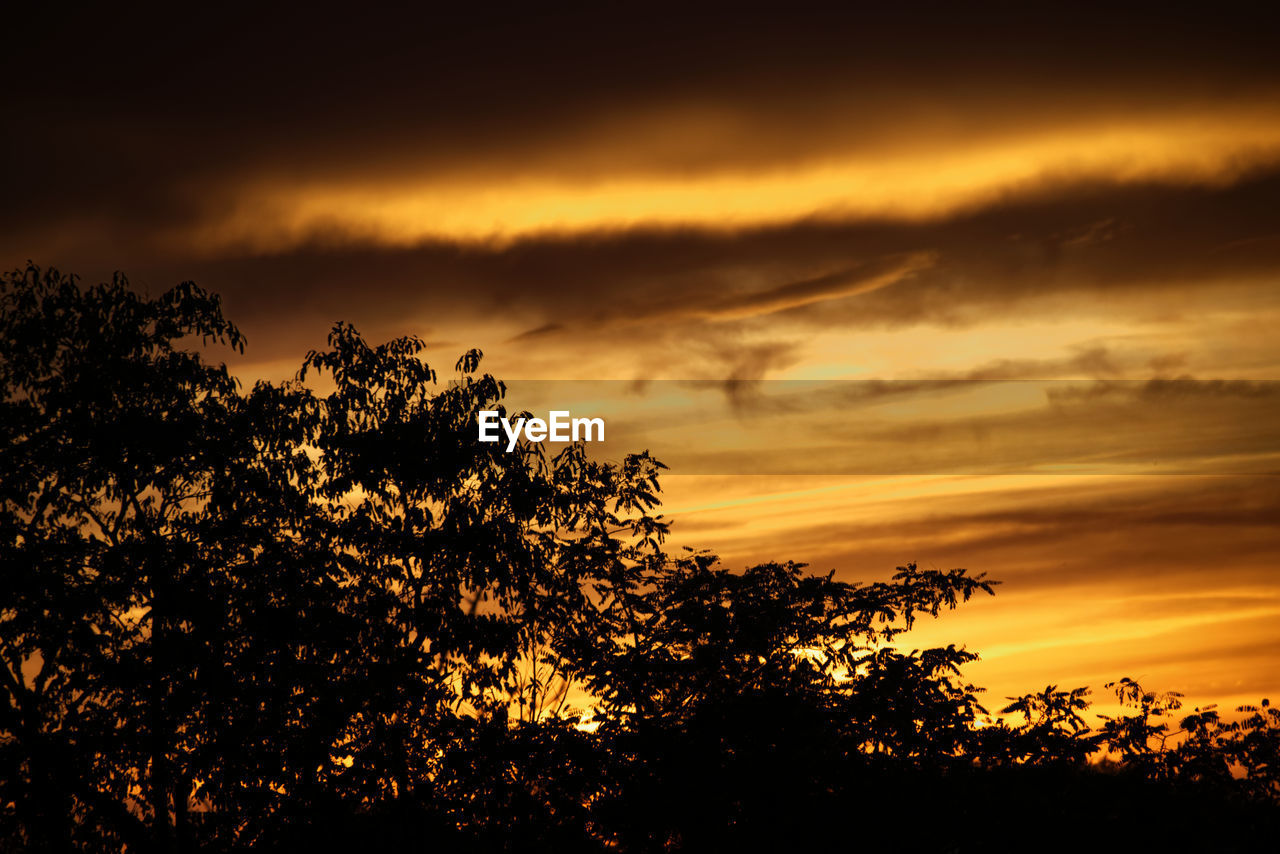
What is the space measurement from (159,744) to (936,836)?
11004 mm

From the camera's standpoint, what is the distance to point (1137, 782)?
1759cm

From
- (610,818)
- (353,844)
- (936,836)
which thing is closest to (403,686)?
(353,844)

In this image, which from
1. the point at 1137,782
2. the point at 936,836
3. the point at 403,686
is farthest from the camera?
the point at 403,686

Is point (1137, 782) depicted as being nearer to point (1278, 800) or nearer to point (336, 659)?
point (1278, 800)

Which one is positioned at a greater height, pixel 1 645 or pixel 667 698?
pixel 1 645

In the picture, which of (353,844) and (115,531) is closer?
(353,844)

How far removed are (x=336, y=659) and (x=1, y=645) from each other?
4.71m

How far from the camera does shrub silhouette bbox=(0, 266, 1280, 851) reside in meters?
16.9

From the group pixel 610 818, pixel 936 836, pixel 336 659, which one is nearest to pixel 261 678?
pixel 336 659

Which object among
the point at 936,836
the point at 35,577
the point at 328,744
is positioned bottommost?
the point at 936,836

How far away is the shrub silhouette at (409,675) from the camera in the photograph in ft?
55.4

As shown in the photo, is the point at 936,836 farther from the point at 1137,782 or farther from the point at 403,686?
the point at 403,686

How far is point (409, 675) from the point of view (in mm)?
18750

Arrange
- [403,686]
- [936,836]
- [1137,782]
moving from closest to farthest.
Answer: [936,836], [1137,782], [403,686]
